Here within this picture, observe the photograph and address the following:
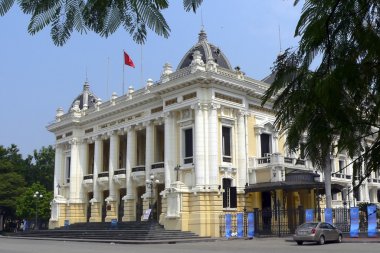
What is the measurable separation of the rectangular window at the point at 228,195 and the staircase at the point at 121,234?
380 centimetres

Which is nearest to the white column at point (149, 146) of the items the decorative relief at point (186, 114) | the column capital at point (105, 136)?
the decorative relief at point (186, 114)

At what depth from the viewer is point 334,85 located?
8.44ft

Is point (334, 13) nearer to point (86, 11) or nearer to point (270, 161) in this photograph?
point (86, 11)

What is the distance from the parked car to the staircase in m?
6.82

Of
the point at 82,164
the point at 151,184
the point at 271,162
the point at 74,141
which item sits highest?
the point at 74,141

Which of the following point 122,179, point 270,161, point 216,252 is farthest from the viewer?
point 122,179

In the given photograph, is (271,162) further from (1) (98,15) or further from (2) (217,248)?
(1) (98,15)

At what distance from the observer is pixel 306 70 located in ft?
9.50

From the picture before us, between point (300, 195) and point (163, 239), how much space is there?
535 inches

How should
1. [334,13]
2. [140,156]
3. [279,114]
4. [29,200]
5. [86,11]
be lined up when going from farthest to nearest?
[29,200]
[140,156]
[279,114]
[86,11]
[334,13]

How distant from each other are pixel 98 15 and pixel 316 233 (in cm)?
2407

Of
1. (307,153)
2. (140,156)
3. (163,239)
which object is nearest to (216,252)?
(163,239)

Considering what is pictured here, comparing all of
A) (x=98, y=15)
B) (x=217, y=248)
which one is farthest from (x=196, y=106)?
(x=98, y=15)

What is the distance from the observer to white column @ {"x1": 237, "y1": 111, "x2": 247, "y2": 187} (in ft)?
118
